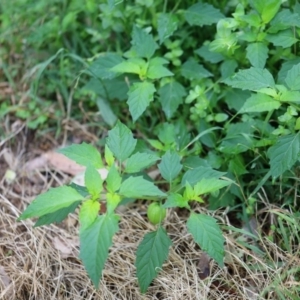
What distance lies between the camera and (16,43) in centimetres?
247

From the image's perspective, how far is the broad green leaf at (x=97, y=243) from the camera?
1390 mm

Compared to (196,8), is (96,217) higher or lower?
lower

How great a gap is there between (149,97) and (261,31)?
437 mm

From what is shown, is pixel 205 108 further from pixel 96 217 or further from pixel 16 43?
pixel 16 43

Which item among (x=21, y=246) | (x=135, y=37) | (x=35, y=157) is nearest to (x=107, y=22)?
(x=135, y=37)

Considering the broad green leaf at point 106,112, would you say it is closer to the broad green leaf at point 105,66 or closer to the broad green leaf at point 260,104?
the broad green leaf at point 105,66

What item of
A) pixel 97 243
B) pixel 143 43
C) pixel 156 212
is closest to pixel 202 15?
pixel 143 43

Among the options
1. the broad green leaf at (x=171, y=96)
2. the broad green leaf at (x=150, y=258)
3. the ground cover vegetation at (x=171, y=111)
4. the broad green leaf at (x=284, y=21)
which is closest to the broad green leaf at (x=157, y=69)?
the ground cover vegetation at (x=171, y=111)

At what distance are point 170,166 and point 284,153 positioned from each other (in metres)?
0.35

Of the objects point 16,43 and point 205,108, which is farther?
point 16,43

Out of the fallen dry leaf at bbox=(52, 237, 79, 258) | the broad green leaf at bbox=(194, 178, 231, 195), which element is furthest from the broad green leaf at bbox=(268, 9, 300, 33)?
the fallen dry leaf at bbox=(52, 237, 79, 258)

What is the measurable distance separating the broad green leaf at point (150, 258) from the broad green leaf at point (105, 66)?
2.31 feet

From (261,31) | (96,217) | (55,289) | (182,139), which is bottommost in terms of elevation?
(55,289)

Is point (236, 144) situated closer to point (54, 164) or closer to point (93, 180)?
point (93, 180)
